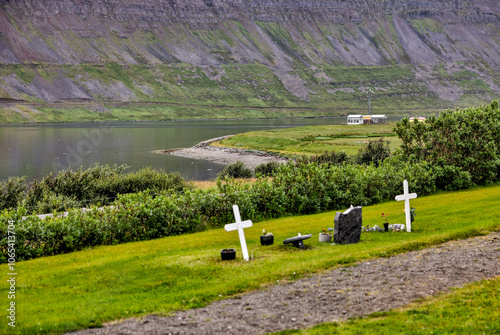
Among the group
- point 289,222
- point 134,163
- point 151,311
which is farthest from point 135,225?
point 134,163

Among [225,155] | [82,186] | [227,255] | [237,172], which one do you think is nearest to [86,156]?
[225,155]

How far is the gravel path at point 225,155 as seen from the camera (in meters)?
104

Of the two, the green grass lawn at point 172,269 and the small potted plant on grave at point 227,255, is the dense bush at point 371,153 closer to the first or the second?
the green grass lawn at point 172,269

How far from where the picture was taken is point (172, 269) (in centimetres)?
1994

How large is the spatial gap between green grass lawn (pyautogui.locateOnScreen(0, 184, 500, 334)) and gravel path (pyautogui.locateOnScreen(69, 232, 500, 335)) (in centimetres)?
79

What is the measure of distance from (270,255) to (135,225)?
11.6m

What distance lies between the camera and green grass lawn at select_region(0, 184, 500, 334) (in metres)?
15.4

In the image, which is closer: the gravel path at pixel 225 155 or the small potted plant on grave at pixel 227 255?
the small potted plant on grave at pixel 227 255

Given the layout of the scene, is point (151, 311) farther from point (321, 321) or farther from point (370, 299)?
point (370, 299)

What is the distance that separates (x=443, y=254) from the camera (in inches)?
776

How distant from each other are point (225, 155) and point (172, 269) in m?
98.2

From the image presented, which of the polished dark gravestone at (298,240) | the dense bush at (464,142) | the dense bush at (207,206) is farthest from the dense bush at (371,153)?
the polished dark gravestone at (298,240)

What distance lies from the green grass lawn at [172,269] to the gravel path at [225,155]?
2799 inches

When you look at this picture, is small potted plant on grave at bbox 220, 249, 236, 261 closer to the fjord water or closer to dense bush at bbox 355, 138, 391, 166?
dense bush at bbox 355, 138, 391, 166
